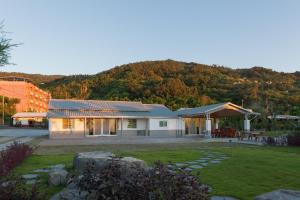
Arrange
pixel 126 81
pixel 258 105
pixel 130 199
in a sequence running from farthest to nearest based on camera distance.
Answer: pixel 126 81 < pixel 258 105 < pixel 130 199

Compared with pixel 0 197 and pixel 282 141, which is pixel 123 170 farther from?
pixel 282 141

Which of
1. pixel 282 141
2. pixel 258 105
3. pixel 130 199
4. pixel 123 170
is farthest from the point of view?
pixel 258 105

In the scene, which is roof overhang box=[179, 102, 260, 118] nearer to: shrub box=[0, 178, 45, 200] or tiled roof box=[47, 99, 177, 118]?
tiled roof box=[47, 99, 177, 118]

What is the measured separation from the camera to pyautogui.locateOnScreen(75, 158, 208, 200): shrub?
4285mm

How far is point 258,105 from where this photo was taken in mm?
57812

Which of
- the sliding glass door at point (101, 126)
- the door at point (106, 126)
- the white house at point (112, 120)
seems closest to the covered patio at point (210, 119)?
the white house at point (112, 120)

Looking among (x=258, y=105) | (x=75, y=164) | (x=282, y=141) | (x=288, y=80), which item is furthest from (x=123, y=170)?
(x=288, y=80)

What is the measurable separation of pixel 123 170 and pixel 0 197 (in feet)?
6.37

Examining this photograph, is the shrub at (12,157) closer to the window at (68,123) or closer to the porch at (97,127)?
the porch at (97,127)

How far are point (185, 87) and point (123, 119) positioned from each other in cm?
3393

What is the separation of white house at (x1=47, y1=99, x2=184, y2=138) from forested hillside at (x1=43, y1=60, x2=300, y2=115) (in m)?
17.8

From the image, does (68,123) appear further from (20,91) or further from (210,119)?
(20,91)

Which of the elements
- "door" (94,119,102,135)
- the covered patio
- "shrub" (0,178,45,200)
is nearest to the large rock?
"shrub" (0,178,45,200)

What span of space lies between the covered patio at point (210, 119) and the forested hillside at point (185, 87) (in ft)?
42.4
